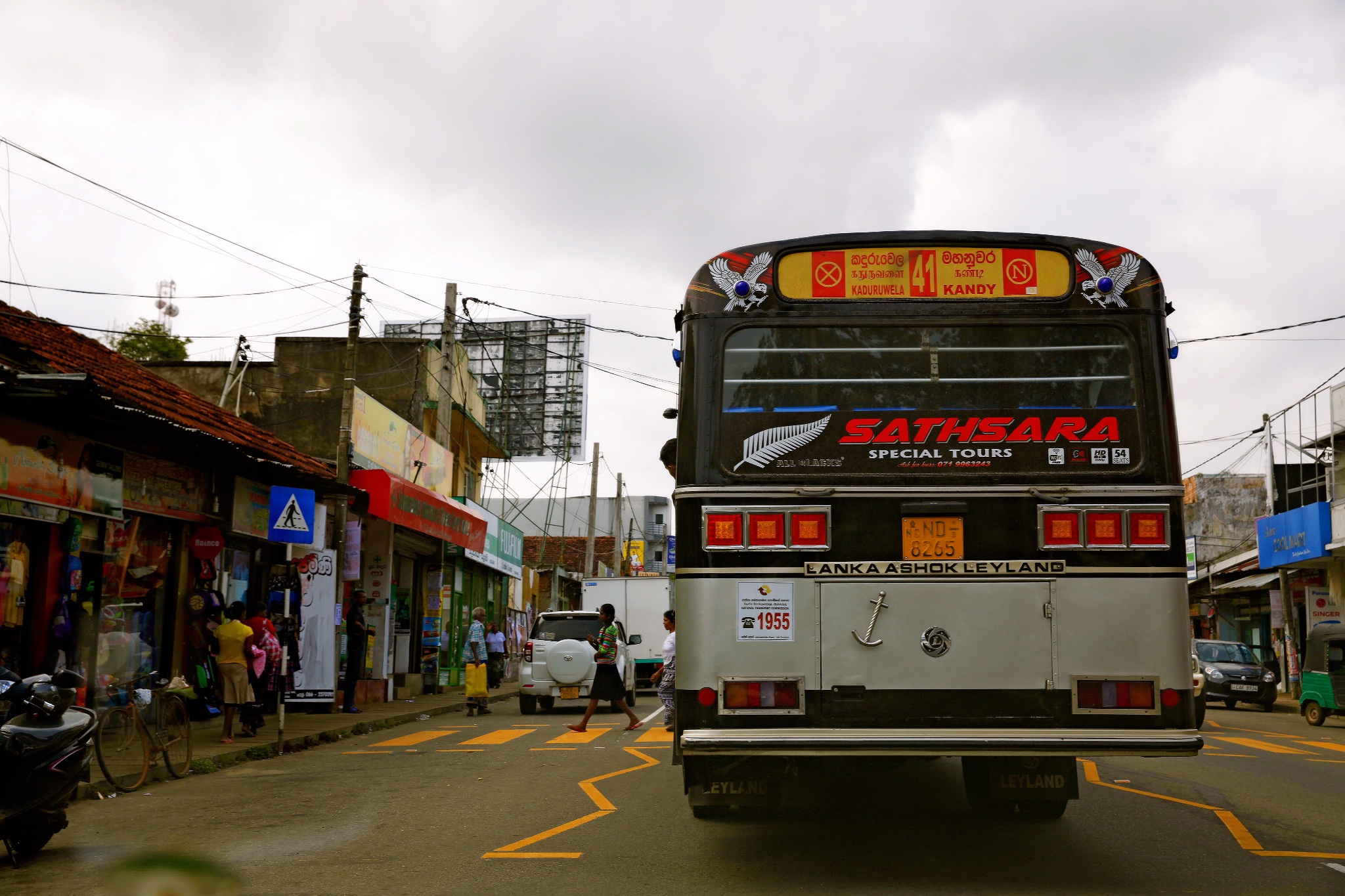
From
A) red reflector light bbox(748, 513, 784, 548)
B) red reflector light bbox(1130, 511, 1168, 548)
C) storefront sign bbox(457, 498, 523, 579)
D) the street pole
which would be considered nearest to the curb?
the street pole

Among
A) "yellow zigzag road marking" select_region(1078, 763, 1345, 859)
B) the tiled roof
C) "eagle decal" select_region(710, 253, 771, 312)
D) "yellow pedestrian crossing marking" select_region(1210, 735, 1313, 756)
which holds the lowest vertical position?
"yellow zigzag road marking" select_region(1078, 763, 1345, 859)

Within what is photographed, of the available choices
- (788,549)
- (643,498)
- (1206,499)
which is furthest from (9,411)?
(643,498)

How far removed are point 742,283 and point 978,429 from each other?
153 cm

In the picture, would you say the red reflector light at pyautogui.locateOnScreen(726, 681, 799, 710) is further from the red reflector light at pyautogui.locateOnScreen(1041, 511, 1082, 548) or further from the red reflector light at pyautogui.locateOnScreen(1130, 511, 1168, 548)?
the red reflector light at pyautogui.locateOnScreen(1130, 511, 1168, 548)

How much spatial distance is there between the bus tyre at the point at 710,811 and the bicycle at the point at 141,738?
507 centimetres

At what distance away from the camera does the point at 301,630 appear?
19281 millimetres

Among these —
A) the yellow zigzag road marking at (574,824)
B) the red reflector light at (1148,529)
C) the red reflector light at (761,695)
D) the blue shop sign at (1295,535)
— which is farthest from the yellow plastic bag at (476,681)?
the blue shop sign at (1295,535)

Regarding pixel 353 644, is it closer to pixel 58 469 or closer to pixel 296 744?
pixel 296 744

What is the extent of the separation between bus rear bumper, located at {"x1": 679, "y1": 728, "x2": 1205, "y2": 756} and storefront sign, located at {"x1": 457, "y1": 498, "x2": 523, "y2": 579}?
→ 2540cm

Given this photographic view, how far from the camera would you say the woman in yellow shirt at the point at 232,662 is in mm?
14484

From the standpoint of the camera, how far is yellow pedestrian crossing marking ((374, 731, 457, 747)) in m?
15.9

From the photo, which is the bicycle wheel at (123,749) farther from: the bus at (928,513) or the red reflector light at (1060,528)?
the red reflector light at (1060,528)

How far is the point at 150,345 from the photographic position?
43.0 meters

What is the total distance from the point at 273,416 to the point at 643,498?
190ft
